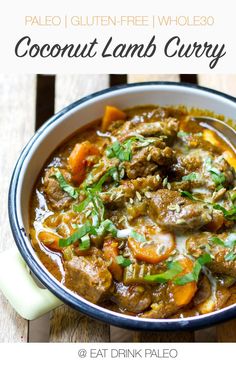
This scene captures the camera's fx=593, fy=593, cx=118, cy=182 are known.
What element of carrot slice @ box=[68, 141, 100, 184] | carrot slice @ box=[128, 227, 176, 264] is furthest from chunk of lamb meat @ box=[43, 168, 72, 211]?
carrot slice @ box=[128, 227, 176, 264]

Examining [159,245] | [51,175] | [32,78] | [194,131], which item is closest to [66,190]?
[51,175]

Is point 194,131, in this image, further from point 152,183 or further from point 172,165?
point 152,183

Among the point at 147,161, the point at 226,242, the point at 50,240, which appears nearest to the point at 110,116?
the point at 147,161

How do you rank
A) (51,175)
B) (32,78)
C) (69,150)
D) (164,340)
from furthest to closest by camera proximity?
(32,78) < (69,150) < (51,175) < (164,340)

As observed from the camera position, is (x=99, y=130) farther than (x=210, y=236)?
Yes

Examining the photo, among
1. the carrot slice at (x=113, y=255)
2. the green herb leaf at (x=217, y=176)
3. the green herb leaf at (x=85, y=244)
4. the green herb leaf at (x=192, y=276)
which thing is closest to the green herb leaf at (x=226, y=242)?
the green herb leaf at (x=192, y=276)

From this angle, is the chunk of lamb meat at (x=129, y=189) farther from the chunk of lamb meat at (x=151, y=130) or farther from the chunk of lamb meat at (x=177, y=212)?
the chunk of lamb meat at (x=151, y=130)
